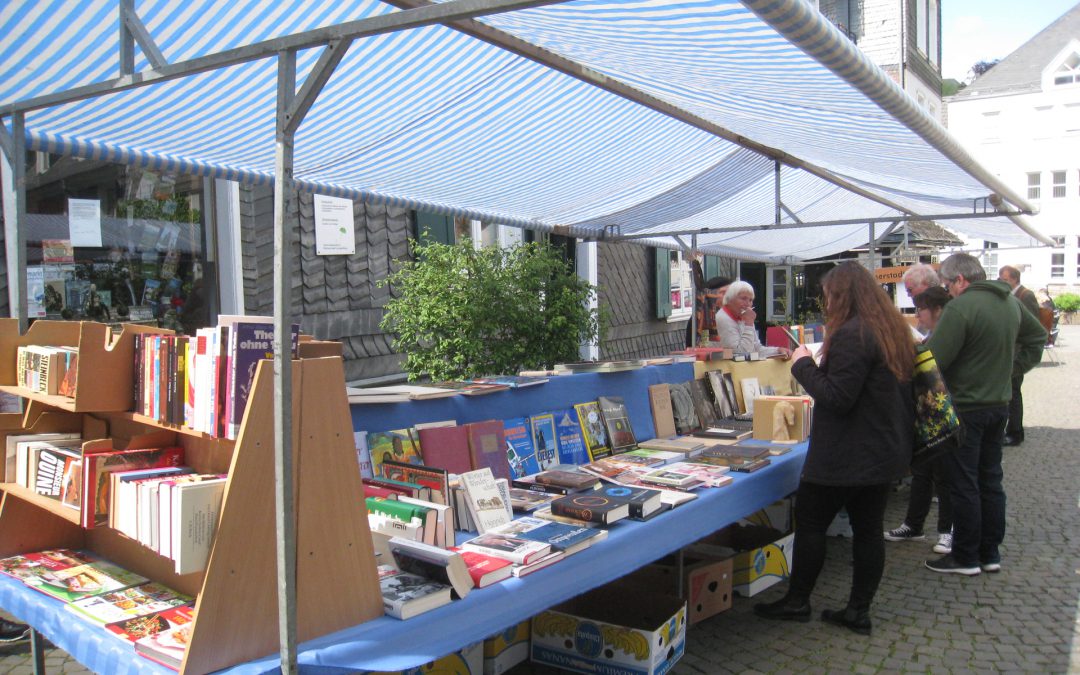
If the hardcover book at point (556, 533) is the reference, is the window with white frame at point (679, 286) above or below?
above

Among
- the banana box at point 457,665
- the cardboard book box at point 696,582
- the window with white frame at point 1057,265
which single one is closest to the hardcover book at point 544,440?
the cardboard book box at point 696,582

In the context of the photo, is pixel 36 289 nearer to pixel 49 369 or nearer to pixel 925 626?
pixel 49 369

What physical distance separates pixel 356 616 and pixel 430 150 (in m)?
3.02

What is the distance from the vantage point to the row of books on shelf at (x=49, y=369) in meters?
2.99

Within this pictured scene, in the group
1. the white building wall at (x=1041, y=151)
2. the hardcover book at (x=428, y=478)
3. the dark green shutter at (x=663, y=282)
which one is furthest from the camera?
the white building wall at (x=1041, y=151)

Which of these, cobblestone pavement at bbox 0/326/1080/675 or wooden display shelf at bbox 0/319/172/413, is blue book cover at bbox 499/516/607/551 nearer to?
cobblestone pavement at bbox 0/326/1080/675

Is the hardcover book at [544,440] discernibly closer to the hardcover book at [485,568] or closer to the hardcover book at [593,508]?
the hardcover book at [593,508]

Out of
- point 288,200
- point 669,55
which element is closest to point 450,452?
point 288,200

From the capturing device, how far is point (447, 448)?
3.50m

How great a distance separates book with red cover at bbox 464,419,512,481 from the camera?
3643 mm

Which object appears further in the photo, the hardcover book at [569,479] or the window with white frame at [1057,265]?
the window with white frame at [1057,265]

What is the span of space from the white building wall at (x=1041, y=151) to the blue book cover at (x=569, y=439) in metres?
31.4

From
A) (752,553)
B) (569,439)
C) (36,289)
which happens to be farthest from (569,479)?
(36,289)

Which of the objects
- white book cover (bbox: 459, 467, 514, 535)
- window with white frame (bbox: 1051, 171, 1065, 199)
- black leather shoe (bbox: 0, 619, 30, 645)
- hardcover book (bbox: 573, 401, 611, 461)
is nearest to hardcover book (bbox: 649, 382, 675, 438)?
hardcover book (bbox: 573, 401, 611, 461)
